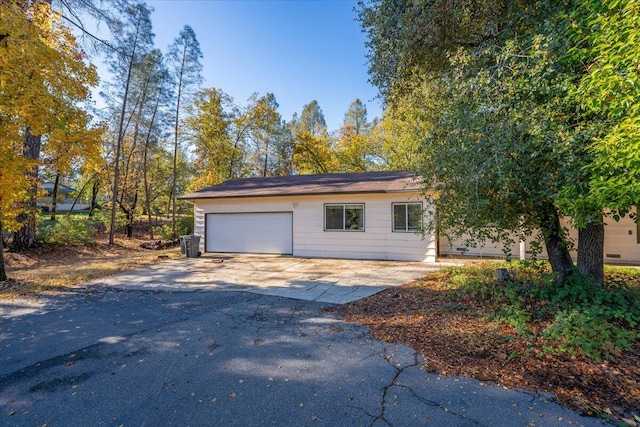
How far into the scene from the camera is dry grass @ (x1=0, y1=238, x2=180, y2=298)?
6.99m

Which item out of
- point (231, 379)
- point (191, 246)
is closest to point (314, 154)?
point (191, 246)

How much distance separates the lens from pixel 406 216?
9867 mm

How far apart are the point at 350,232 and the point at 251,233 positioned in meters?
4.00

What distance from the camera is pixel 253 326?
4.29m

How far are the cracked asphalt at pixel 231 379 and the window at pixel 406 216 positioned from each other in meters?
5.88

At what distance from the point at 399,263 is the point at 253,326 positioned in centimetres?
624

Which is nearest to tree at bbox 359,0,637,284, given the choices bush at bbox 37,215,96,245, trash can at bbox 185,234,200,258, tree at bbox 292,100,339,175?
trash can at bbox 185,234,200,258

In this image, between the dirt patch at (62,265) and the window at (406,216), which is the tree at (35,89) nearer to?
the dirt patch at (62,265)

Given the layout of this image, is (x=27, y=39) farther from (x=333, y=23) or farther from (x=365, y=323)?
(x=365, y=323)

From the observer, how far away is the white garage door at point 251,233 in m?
11.5

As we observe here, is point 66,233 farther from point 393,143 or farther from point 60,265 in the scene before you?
point 393,143

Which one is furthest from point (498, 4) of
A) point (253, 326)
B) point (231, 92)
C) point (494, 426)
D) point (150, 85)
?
point (231, 92)

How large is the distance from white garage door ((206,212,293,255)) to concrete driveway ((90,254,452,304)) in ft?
4.04

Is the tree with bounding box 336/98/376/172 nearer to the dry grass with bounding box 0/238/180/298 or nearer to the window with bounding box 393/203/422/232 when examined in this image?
the window with bounding box 393/203/422/232
